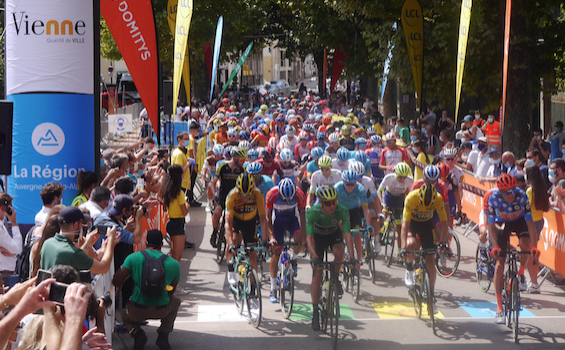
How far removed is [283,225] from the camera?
32.1 ft

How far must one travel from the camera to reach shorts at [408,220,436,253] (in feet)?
30.8

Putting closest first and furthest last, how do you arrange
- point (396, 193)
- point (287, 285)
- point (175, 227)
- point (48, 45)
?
1. point (48, 45)
2. point (287, 285)
3. point (175, 227)
4. point (396, 193)

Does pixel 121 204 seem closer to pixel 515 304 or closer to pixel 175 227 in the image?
pixel 175 227

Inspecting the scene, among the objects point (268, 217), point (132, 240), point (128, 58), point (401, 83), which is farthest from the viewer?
point (401, 83)

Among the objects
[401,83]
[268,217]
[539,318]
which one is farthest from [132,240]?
[401,83]

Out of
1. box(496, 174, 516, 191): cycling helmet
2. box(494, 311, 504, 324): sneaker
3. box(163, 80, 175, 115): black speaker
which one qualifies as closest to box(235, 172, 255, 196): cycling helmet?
box(496, 174, 516, 191): cycling helmet

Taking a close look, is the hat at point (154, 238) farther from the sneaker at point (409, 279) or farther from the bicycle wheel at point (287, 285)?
the sneaker at point (409, 279)

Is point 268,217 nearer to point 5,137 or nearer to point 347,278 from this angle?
point 347,278

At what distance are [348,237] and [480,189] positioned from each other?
6.97 m

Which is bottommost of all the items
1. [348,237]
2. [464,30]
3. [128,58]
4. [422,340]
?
[422,340]

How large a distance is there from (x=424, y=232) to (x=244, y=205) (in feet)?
8.48

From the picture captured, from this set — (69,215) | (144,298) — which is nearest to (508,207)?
(144,298)

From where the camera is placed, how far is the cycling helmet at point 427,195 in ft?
30.5

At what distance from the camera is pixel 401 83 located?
860 inches
